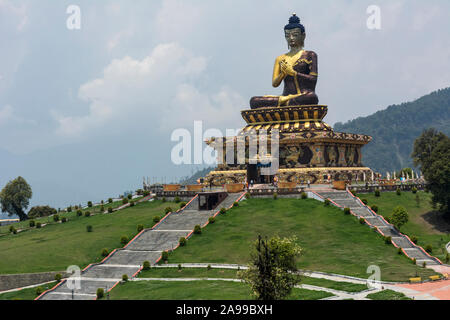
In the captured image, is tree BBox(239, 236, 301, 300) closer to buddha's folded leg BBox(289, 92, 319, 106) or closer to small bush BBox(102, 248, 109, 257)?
small bush BBox(102, 248, 109, 257)

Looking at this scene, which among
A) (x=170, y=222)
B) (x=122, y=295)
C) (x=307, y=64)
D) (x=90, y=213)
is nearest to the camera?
(x=122, y=295)

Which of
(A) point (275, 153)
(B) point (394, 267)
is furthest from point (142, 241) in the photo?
(A) point (275, 153)

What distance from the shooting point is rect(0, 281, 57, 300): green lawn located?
3075 cm

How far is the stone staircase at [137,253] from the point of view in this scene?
31.5 m

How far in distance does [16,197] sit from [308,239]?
37.7 metres

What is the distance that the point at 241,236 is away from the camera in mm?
36344

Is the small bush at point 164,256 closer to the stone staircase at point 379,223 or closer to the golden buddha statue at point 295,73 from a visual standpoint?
the stone staircase at point 379,223

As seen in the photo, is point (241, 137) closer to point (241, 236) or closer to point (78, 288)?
point (241, 236)

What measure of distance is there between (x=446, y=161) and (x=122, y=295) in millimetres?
26746

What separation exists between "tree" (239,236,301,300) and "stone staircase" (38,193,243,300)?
1131 cm

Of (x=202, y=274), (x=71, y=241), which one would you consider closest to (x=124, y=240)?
(x=71, y=241)

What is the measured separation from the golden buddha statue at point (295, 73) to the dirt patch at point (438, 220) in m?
20.5

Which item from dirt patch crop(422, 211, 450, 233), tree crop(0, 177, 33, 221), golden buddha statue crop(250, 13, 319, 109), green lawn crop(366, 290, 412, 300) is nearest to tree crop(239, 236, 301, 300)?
green lawn crop(366, 290, 412, 300)

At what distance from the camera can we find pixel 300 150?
5444 cm
